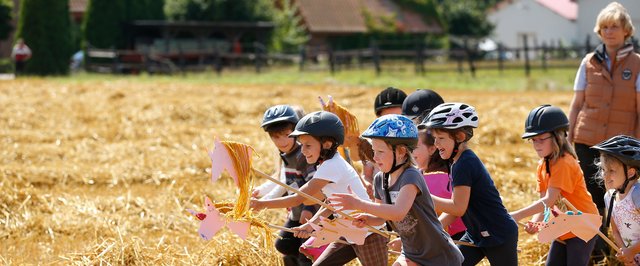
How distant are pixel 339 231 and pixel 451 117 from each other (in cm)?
103

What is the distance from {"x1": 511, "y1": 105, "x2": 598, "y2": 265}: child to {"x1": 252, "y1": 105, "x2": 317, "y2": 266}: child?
4.81 feet

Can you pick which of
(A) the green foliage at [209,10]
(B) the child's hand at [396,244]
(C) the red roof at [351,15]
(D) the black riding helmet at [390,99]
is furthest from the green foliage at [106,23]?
(B) the child's hand at [396,244]

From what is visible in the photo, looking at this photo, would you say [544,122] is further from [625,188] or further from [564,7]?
[564,7]

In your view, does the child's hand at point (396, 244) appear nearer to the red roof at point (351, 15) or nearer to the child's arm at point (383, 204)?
the child's arm at point (383, 204)

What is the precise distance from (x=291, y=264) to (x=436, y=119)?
5.55ft

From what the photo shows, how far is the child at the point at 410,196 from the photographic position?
18.5 feet

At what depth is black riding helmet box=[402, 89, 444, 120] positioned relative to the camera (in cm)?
732

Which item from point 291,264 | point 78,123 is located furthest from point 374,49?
point 291,264

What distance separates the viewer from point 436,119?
6.35 m

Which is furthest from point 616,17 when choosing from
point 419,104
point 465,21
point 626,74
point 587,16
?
point 465,21

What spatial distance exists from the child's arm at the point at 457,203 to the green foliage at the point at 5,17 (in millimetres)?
46803

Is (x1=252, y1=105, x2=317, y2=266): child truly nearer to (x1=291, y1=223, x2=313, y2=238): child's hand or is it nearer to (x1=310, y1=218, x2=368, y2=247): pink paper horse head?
(x1=291, y1=223, x2=313, y2=238): child's hand

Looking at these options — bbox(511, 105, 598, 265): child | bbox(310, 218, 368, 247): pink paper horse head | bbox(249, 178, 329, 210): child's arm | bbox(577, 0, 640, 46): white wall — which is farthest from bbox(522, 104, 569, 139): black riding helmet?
bbox(577, 0, 640, 46): white wall

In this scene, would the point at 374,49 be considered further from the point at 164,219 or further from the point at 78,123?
the point at 164,219
